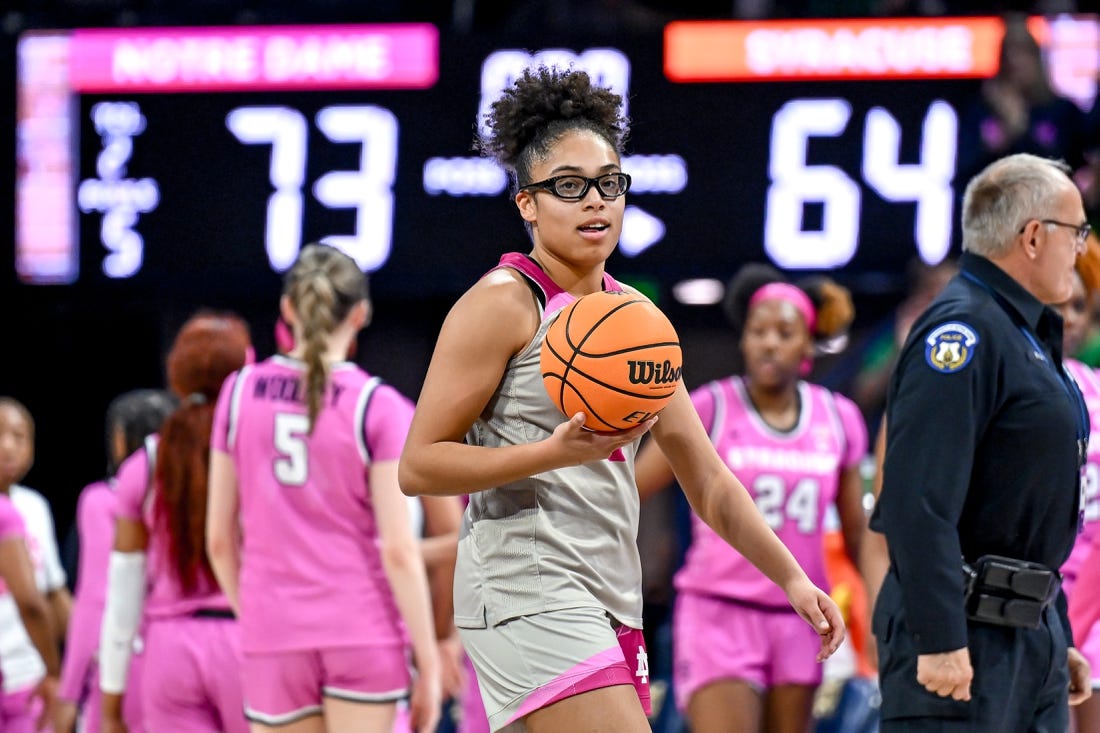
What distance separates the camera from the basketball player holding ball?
3.25 meters

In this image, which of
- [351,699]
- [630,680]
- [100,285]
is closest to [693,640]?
[351,699]

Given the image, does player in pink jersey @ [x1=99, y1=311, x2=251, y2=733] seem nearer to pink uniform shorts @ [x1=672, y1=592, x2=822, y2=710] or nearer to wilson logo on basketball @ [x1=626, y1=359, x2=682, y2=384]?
pink uniform shorts @ [x1=672, y1=592, x2=822, y2=710]

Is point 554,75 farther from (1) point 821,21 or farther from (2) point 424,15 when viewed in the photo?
(2) point 424,15

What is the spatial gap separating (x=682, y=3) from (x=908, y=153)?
72.9 inches

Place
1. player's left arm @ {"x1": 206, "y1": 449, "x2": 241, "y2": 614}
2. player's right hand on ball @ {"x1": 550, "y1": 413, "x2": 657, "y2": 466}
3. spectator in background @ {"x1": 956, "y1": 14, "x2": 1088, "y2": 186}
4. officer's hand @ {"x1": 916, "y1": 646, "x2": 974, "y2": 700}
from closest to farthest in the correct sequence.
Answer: player's right hand on ball @ {"x1": 550, "y1": 413, "x2": 657, "y2": 466}, officer's hand @ {"x1": 916, "y1": 646, "x2": 974, "y2": 700}, player's left arm @ {"x1": 206, "y1": 449, "x2": 241, "y2": 614}, spectator in background @ {"x1": 956, "y1": 14, "x2": 1088, "y2": 186}

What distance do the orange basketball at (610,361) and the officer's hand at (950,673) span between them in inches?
45.5

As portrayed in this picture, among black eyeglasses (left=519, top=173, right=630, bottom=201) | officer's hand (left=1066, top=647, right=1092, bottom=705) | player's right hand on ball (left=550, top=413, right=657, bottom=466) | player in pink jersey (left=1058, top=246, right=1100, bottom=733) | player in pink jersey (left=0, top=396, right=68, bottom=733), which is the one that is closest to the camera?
player's right hand on ball (left=550, top=413, right=657, bottom=466)

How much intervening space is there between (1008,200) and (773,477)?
1944 millimetres

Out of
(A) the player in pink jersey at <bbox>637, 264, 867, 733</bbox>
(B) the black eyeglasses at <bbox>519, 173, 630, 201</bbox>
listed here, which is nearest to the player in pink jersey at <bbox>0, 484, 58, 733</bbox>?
(A) the player in pink jersey at <bbox>637, 264, 867, 733</bbox>

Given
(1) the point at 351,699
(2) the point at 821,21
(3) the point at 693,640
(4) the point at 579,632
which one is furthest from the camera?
(2) the point at 821,21

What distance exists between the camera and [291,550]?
5223 millimetres

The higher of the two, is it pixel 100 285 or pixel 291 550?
pixel 100 285

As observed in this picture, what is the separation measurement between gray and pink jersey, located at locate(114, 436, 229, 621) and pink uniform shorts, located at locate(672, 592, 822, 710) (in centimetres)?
166

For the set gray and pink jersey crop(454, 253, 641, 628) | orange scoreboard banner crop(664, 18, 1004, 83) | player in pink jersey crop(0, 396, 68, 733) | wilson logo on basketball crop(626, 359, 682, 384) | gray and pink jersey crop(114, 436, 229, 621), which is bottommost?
player in pink jersey crop(0, 396, 68, 733)
